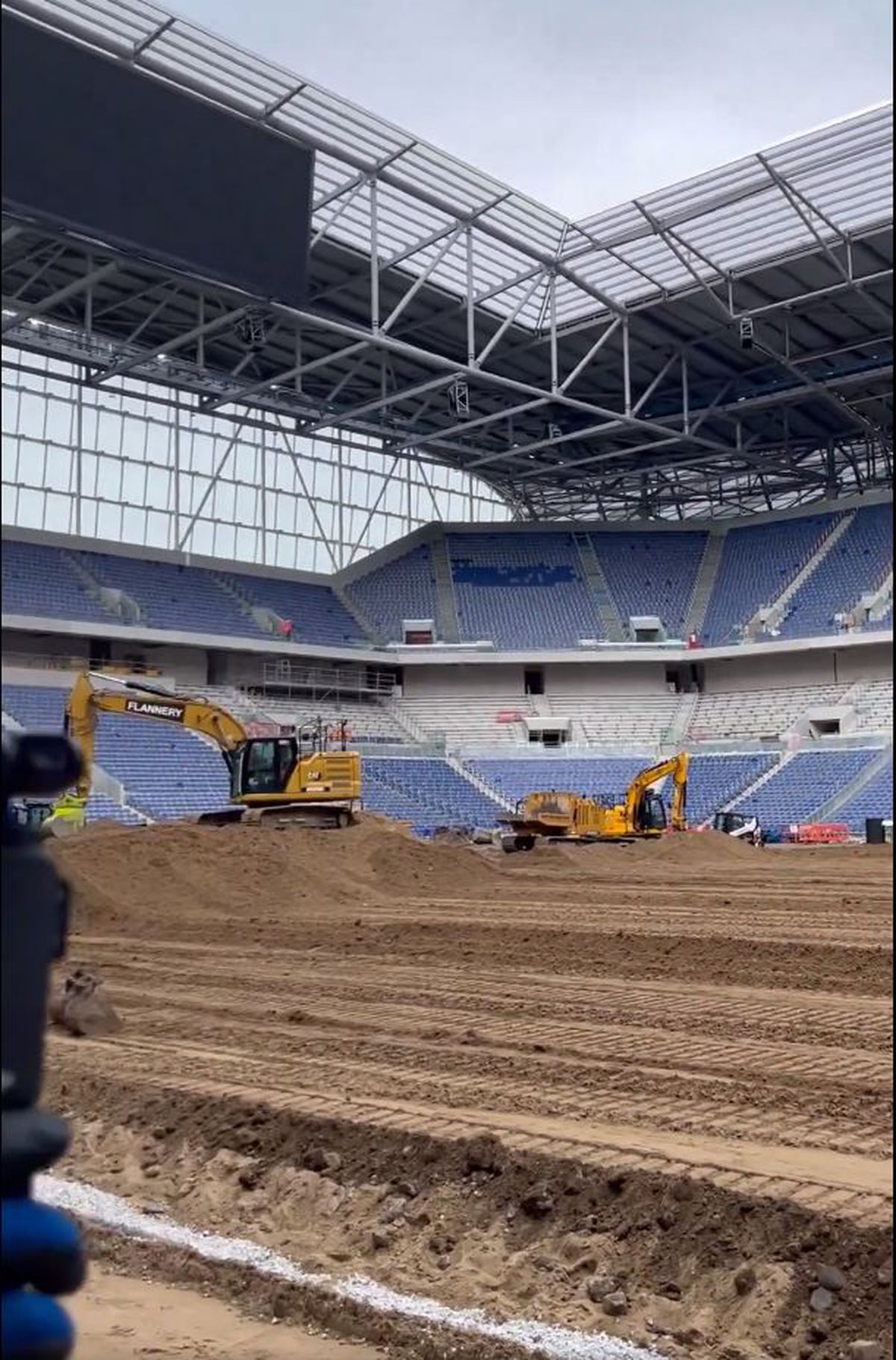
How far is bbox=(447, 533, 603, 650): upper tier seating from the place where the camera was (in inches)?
1842

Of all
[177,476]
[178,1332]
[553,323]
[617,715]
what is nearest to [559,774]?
[617,715]

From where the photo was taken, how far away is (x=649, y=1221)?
509cm

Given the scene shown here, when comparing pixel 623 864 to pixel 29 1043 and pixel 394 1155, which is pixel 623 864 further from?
pixel 29 1043

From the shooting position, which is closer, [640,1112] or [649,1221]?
[649,1221]

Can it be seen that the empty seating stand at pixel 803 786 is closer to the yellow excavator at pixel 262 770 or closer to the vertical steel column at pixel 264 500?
the yellow excavator at pixel 262 770

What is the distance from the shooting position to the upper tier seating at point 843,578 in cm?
4206

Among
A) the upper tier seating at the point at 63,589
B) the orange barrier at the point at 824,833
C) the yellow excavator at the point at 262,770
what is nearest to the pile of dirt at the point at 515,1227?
the yellow excavator at the point at 262,770

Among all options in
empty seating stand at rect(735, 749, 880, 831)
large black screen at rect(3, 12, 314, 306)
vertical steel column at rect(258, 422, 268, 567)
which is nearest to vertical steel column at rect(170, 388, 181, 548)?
vertical steel column at rect(258, 422, 268, 567)

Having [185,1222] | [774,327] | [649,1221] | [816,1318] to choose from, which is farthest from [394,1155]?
[774,327]

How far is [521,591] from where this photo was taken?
49.1m

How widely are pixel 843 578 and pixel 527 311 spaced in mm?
16282

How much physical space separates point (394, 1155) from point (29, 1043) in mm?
4777

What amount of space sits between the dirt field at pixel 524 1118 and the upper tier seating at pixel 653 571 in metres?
34.3

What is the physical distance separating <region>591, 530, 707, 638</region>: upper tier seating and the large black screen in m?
45.4
